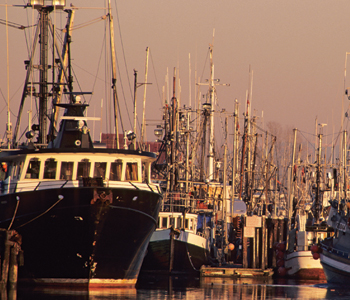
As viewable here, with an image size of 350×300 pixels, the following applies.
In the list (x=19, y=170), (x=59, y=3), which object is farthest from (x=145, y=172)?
(x=59, y=3)

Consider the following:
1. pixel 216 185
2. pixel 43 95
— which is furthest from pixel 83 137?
pixel 216 185

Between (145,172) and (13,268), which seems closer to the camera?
(13,268)

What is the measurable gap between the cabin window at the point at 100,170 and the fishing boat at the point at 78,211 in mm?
45

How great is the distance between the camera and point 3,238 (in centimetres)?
2975

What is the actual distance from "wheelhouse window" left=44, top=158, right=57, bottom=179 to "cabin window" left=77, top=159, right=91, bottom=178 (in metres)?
1.06

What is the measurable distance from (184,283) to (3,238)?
11.3 metres

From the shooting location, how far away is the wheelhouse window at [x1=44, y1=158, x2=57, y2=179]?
3083cm

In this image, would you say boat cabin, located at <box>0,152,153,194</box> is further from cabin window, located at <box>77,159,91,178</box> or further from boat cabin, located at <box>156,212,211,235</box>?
boat cabin, located at <box>156,212,211,235</box>

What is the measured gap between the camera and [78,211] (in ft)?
96.0

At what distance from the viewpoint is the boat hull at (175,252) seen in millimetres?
44375

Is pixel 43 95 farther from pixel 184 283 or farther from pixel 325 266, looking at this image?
pixel 325 266

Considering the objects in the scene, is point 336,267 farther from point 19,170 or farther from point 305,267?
point 19,170

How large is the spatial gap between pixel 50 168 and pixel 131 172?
360 centimetres

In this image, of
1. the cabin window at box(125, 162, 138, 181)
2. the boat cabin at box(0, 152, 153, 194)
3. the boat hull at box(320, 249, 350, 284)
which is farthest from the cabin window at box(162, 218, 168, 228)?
the boat cabin at box(0, 152, 153, 194)
